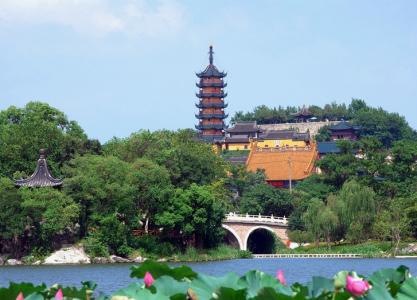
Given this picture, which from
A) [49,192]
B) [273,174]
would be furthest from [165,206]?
[273,174]

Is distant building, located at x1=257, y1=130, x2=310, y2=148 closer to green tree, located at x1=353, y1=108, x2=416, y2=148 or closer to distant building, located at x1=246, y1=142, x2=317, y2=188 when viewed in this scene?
green tree, located at x1=353, y1=108, x2=416, y2=148

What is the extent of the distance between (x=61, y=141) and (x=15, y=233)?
25.0 feet

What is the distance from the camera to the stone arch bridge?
46.3 metres

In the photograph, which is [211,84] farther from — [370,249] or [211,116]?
A: [370,249]

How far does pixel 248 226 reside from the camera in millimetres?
46594

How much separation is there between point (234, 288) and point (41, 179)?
Answer: 32.2m

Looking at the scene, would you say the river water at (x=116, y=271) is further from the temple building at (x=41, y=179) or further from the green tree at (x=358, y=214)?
the green tree at (x=358, y=214)

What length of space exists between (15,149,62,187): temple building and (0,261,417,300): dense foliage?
99.9ft

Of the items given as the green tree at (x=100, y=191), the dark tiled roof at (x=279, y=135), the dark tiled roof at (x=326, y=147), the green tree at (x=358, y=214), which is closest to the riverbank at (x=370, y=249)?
the green tree at (x=358, y=214)

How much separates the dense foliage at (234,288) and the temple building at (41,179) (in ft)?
99.9

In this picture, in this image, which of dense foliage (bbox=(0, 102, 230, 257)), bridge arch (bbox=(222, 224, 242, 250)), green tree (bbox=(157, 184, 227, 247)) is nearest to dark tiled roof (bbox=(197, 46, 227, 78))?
bridge arch (bbox=(222, 224, 242, 250))

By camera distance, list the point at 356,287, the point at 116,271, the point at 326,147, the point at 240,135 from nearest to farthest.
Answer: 1. the point at 356,287
2. the point at 116,271
3. the point at 326,147
4. the point at 240,135

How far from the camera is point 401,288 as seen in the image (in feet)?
20.7

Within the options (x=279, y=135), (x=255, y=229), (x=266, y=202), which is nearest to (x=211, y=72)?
(x=279, y=135)
